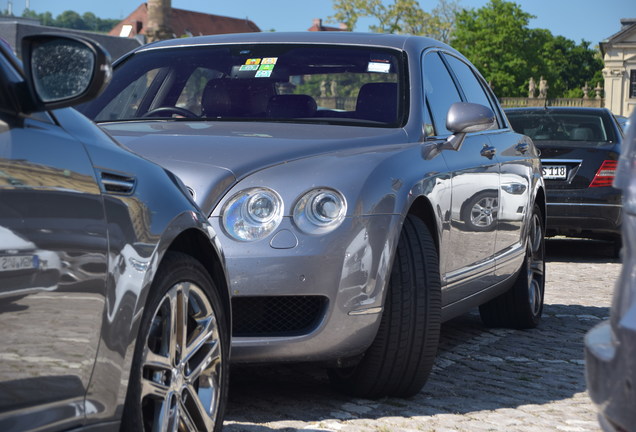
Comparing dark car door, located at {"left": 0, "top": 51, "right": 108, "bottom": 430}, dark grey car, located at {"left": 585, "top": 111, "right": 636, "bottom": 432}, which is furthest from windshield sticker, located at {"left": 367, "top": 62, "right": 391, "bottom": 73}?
dark grey car, located at {"left": 585, "top": 111, "right": 636, "bottom": 432}

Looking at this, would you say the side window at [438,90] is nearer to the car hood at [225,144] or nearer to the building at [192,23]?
the car hood at [225,144]

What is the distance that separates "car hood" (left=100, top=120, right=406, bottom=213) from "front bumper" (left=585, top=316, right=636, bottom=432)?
2356 millimetres

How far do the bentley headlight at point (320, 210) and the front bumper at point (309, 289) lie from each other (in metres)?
0.04

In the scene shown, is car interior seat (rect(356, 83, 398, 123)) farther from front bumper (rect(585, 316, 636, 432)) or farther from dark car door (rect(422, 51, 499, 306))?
A: front bumper (rect(585, 316, 636, 432))

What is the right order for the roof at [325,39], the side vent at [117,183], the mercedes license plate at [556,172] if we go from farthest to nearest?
the mercedes license plate at [556,172] < the roof at [325,39] < the side vent at [117,183]

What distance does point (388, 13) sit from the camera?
95.6 metres

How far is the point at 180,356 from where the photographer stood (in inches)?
149

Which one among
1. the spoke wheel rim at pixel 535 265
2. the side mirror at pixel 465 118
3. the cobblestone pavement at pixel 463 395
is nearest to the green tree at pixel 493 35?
the spoke wheel rim at pixel 535 265

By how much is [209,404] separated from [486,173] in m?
3.10

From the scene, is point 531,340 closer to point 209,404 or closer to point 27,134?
point 209,404

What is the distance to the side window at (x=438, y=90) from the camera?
20.5 feet

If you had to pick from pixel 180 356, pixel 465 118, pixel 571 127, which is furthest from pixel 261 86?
pixel 571 127

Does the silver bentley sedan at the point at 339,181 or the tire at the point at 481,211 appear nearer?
the silver bentley sedan at the point at 339,181

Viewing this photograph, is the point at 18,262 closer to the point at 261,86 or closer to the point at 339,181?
the point at 339,181
